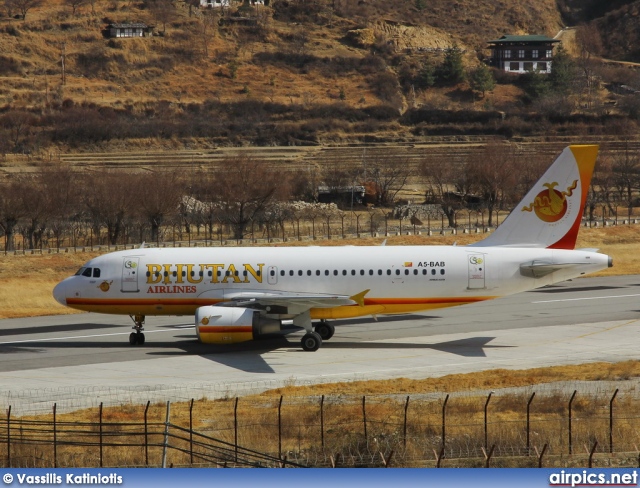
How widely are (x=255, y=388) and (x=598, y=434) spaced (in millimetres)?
14174

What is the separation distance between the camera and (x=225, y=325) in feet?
145

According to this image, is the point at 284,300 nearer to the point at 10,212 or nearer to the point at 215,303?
the point at 215,303

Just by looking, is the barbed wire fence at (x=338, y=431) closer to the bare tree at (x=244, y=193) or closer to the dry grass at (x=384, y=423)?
the dry grass at (x=384, y=423)

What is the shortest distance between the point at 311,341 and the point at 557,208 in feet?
43.9

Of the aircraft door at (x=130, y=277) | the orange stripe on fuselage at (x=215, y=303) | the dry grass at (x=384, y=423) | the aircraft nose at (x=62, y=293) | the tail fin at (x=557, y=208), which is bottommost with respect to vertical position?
the dry grass at (x=384, y=423)

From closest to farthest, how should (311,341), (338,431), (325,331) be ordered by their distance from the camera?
(338,431) < (311,341) < (325,331)

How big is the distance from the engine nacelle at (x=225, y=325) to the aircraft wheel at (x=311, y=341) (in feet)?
8.34

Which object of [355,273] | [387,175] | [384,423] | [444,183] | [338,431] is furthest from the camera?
[387,175]

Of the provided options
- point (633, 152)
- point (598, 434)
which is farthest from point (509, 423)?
point (633, 152)

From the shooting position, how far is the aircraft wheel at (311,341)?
4566cm

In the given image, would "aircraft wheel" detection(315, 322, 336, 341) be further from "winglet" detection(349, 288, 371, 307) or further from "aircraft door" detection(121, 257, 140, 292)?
"aircraft door" detection(121, 257, 140, 292)

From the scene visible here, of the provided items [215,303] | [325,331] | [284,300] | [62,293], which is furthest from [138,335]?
[325,331]

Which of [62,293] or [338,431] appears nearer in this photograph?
[338,431]

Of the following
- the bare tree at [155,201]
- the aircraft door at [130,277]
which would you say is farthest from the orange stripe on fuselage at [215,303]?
the bare tree at [155,201]
